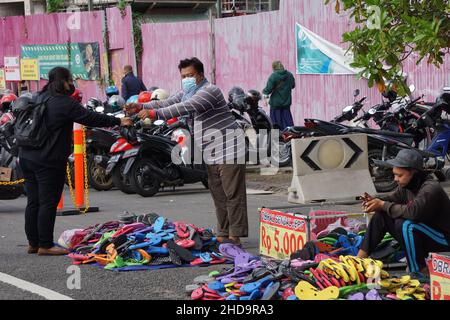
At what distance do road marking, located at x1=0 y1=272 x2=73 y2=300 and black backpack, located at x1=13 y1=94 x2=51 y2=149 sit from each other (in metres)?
1.52

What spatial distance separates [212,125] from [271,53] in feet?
43.4

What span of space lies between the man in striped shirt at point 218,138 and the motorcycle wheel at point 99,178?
647 cm

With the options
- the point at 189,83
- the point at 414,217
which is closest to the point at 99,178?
the point at 189,83

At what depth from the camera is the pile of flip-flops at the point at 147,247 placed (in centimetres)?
1010

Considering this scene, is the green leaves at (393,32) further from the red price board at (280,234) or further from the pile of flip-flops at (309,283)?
the pile of flip-flops at (309,283)

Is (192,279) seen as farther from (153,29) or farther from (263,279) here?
(153,29)

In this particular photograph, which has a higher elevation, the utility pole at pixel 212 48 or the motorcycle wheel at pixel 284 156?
the utility pole at pixel 212 48

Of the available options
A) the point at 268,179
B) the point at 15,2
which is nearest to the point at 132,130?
the point at 268,179

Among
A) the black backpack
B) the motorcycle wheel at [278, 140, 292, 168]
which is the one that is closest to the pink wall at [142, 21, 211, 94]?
the motorcycle wheel at [278, 140, 292, 168]

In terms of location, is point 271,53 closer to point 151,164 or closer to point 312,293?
point 151,164

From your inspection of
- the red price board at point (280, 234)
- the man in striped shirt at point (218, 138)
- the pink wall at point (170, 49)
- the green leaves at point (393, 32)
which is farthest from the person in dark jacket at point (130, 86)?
the green leaves at point (393, 32)

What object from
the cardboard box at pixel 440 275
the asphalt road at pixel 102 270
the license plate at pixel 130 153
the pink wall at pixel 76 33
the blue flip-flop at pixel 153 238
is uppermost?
the pink wall at pixel 76 33

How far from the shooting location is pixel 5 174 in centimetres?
1477
